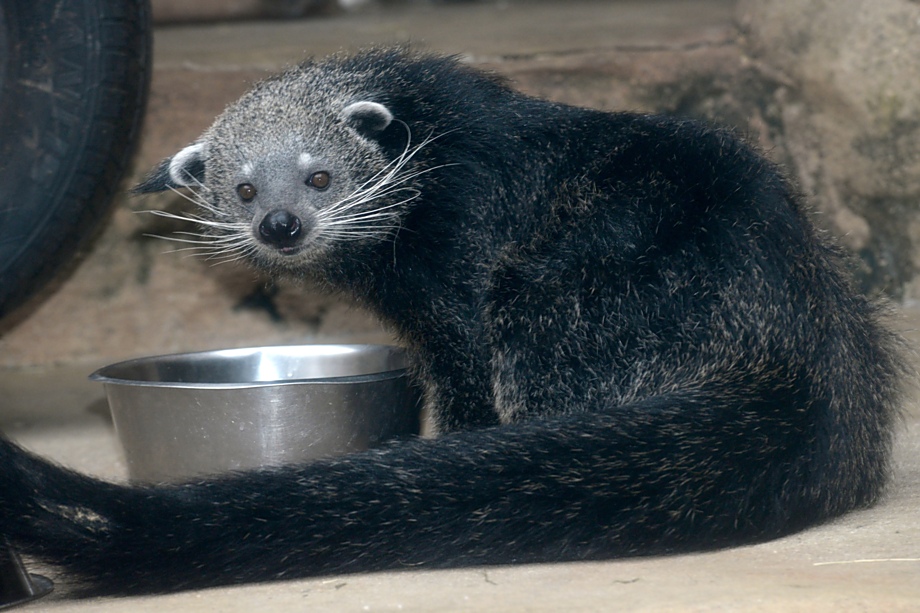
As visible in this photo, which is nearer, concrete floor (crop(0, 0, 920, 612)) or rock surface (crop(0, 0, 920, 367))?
concrete floor (crop(0, 0, 920, 612))

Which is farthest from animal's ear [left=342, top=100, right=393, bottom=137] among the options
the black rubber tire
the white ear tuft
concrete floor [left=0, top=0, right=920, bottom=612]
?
concrete floor [left=0, top=0, right=920, bottom=612]

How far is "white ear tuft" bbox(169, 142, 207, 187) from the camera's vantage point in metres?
3.78

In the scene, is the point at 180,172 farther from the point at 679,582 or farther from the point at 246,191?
the point at 679,582

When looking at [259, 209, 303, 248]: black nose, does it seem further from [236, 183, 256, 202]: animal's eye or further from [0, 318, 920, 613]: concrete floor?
[0, 318, 920, 613]: concrete floor

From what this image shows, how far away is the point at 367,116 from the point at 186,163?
0.71 m

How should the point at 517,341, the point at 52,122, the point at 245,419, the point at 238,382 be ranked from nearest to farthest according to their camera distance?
the point at 517,341 → the point at 245,419 → the point at 238,382 → the point at 52,122

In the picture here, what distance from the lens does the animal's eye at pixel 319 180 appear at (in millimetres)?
3588

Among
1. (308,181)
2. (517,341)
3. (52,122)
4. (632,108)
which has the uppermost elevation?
(632,108)

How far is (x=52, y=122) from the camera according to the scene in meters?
4.10

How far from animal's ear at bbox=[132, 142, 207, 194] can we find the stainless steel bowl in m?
0.70


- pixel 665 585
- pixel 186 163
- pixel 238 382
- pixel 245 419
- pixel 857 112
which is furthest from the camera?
pixel 857 112

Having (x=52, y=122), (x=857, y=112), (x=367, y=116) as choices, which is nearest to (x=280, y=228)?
(x=367, y=116)

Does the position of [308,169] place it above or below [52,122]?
below

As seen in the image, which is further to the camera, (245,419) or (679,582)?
(245,419)
